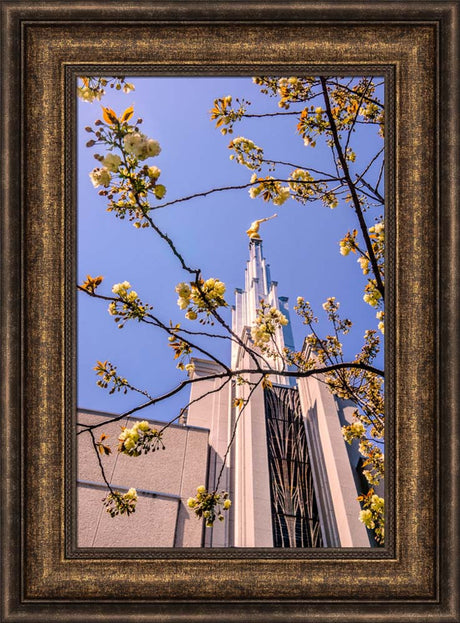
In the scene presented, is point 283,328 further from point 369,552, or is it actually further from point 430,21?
point 430,21

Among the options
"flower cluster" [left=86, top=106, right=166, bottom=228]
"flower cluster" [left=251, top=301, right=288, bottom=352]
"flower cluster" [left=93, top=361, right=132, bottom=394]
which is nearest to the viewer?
"flower cluster" [left=86, top=106, right=166, bottom=228]

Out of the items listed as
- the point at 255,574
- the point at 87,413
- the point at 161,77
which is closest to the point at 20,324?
the point at 87,413

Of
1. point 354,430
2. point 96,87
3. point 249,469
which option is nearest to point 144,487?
point 249,469

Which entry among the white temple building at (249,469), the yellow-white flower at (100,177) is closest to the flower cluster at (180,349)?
the white temple building at (249,469)

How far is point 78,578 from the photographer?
6.77ft

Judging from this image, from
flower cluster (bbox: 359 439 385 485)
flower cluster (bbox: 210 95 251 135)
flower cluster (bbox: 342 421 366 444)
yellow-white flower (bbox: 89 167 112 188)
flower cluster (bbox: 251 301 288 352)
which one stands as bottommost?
flower cluster (bbox: 359 439 385 485)

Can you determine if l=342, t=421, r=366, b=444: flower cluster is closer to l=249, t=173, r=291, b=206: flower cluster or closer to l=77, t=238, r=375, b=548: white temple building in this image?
l=77, t=238, r=375, b=548: white temple building

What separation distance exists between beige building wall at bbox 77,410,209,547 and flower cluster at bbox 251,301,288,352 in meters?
0.87

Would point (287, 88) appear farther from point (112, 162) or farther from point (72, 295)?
point (72, 295)

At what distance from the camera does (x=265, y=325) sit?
2732 mm

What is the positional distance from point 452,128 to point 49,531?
311cm

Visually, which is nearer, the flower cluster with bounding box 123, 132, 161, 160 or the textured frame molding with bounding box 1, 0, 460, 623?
the flower cluster with bounding box 123, 132, 161, 160

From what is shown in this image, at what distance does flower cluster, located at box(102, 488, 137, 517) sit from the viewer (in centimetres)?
261

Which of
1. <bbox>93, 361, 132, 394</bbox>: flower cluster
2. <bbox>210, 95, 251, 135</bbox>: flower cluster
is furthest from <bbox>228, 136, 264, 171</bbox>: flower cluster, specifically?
<bbox>93, 361, 132, 394</bbox>: flower cluster
